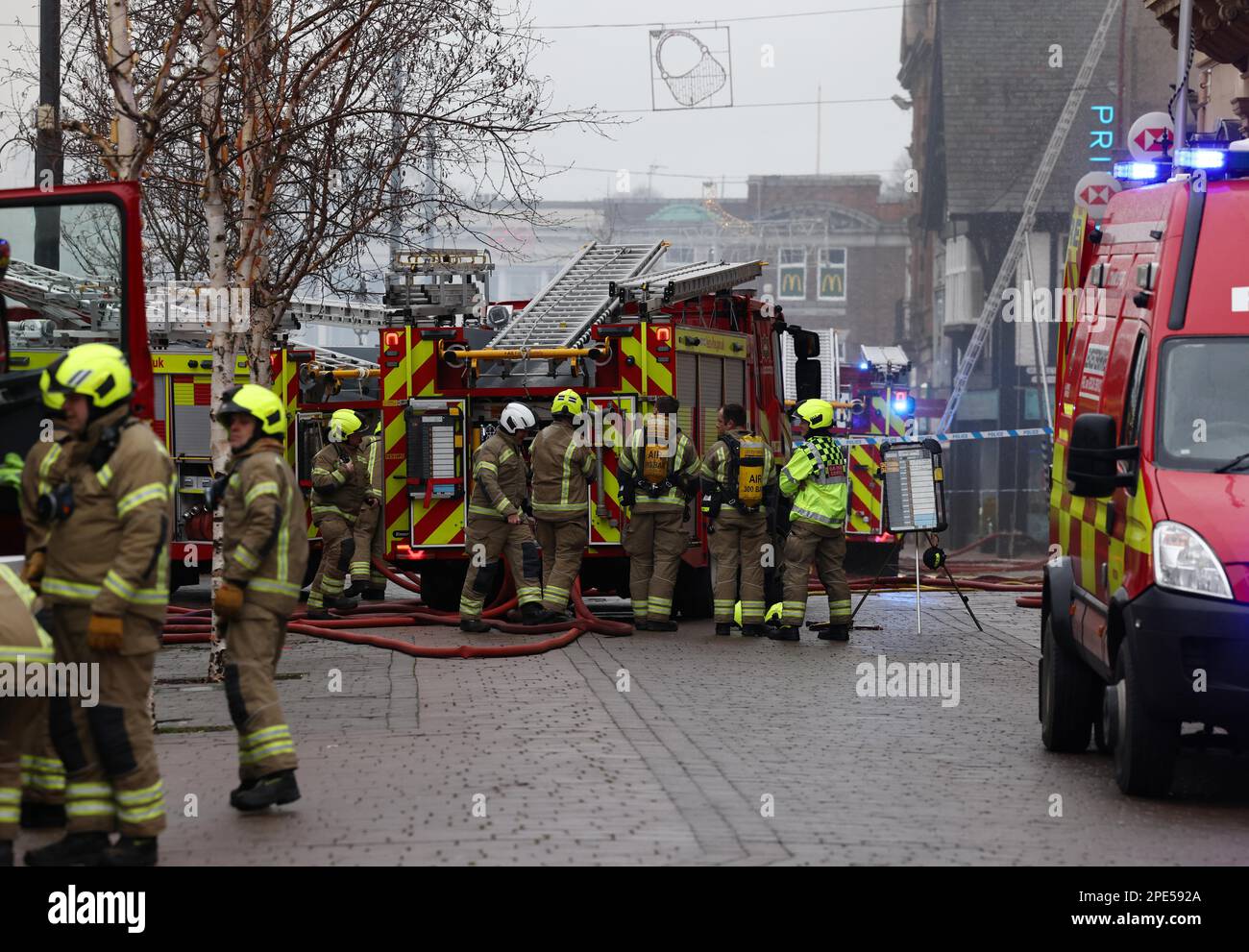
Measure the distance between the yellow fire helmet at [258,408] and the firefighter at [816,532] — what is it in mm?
7360

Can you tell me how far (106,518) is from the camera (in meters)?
6.94

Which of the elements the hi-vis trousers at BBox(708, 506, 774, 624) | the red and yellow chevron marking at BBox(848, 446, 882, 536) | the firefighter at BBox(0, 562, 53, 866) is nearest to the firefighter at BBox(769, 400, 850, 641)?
the hi-vis trousers at BBox(708, 506, 774, 624)

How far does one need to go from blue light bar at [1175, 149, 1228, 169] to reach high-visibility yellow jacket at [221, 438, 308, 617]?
4.31 m

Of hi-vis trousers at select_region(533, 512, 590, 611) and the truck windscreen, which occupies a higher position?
the truck windscreen

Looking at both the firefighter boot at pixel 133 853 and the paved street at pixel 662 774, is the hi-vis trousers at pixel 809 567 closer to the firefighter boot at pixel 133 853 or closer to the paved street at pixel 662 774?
the paved street at pixel 662 774

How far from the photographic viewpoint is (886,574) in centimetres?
2242

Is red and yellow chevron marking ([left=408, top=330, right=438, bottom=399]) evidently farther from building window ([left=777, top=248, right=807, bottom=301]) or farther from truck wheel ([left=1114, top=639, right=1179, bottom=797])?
building window ([left=777, top=248, right=807, bottom=301])

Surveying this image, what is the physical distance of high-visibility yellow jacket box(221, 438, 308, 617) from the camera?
7.73m

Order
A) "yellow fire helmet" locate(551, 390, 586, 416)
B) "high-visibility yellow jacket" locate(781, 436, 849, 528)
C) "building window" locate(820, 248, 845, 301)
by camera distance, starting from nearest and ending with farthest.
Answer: "high-visibility yellow jacket" locate(781, 436, 849, 528)
"yellow fire helmet" locate(551, 390, 586, 416)
"building window" locate(820, 248, 845, 301)

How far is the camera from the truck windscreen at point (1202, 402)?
828cm

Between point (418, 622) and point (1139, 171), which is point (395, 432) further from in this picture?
point (1139, 171)

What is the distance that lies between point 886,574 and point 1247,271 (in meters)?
14.1

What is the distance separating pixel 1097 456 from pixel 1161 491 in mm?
329

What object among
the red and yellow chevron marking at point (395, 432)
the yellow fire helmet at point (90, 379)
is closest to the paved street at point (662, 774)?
the yellow fire helmet at point (90, 379)
